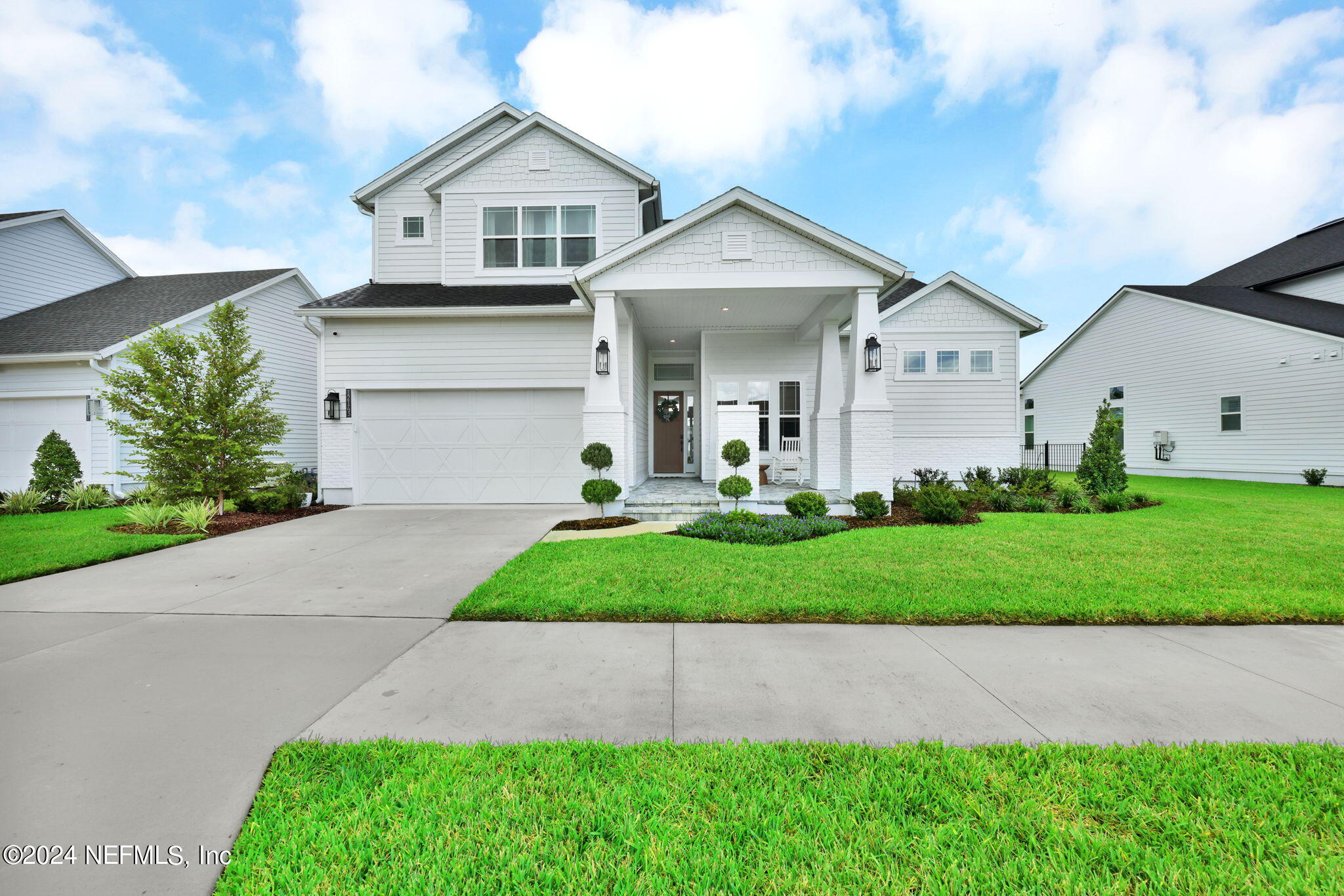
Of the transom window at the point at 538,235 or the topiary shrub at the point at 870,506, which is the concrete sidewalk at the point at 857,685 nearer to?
the topiary shrub at the point at 870,506

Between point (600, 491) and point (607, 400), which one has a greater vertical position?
point (607, 400)

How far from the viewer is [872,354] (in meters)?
8.28

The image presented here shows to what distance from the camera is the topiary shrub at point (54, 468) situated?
34.0ft

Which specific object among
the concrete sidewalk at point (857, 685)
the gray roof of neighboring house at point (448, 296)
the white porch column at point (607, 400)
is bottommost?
the concrete sidewalk at point (857, 685)

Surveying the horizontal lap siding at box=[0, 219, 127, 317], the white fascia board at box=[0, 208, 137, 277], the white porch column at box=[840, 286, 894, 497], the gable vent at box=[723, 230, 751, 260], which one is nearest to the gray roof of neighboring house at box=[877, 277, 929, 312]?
the white porch column at box=[840, 286, 894, 497]

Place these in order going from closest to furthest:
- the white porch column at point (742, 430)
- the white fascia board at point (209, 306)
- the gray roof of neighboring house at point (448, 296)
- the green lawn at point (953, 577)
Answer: the green lawn at point (953, 577), the white porch column at point (742, 430), the gray roof of neighboring house at point (448, 296), the white fascia board at point (209, 306)

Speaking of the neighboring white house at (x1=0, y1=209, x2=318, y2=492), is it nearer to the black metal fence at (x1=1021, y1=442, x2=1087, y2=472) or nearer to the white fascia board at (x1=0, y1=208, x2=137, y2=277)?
the white fascia board at (x1=0, y1=208, x2=137, y2=277)

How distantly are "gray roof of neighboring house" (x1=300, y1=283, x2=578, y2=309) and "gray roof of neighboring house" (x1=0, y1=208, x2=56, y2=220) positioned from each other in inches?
383

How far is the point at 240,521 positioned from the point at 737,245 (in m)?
9.38

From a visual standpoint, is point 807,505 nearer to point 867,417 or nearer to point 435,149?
point 867,417

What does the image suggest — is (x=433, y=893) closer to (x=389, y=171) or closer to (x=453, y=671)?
(x=453, y=671)

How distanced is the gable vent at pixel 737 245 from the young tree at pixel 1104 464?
825 cm

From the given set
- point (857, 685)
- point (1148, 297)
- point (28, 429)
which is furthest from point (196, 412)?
point (1148, 297)

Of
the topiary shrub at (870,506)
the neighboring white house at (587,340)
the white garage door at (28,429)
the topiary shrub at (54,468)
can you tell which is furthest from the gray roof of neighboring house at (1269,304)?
the white garage door at (28,429)
